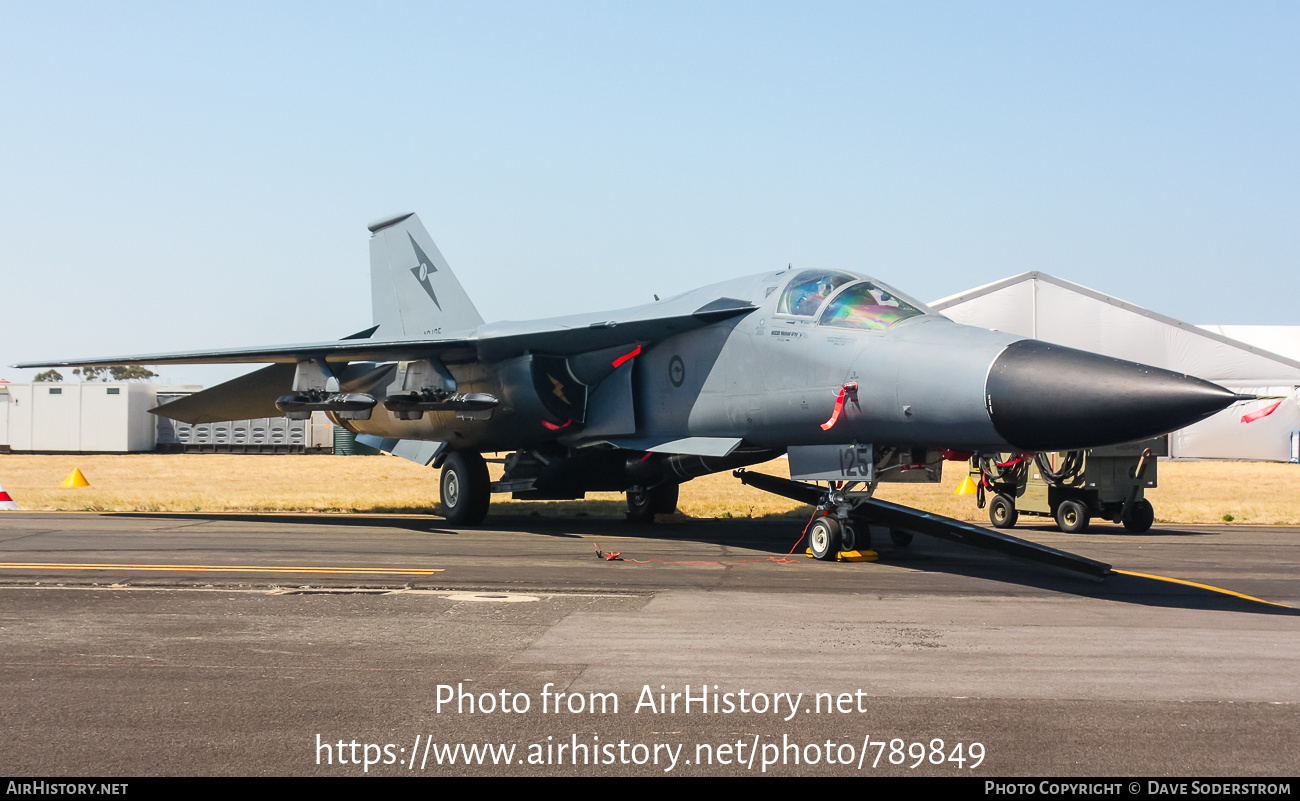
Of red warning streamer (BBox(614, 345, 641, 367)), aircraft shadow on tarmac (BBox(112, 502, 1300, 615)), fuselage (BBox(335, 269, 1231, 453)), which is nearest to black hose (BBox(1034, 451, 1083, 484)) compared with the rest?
aircraft shadow on tarmac (BBox(112, 502, 1300, 615))

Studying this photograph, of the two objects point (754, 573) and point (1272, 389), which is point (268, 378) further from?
point (1272, 389)

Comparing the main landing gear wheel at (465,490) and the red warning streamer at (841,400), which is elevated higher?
the red warning streamer at (841,400)

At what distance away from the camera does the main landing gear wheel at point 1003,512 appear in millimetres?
15914

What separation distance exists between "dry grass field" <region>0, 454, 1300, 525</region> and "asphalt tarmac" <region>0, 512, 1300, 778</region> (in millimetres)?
7890

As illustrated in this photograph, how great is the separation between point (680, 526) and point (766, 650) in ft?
30.5

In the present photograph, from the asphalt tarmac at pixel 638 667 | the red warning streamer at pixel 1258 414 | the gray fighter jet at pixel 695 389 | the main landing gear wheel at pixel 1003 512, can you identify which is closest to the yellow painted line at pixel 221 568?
the asphalt tarmac at pixel 638 667

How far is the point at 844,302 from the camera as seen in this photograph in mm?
10391

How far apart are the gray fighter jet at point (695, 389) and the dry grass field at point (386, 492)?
2.06 meters

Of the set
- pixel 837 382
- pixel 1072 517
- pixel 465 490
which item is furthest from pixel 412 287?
pixel 1072 517

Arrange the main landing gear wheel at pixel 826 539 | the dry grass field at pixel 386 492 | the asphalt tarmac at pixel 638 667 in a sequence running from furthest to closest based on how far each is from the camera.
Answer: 1. the dry grass field at pixel 386 492
2. the main landing gear wheel at pixel 826 539
3. the asphalt tarmac at pixel 638 667

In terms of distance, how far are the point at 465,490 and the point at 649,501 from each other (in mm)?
2897

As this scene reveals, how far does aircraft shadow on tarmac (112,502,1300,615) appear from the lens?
8.22m

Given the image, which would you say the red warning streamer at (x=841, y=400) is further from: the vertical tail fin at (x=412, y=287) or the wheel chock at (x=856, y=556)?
the vertical tail fin at (x=412, y=287)
